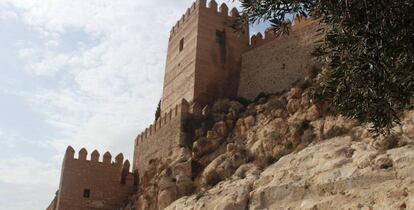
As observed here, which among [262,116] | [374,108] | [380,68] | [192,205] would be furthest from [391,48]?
[262,116]

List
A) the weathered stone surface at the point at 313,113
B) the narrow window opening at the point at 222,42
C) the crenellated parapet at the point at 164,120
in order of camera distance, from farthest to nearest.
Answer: the narrow window opening at the point at 222,42 < the crenellated parapet at the point at 164,120 < the weathered stone surface at the point at 313,113

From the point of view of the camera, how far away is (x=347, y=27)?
24.8ft

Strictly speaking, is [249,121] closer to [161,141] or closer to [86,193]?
[161,141]

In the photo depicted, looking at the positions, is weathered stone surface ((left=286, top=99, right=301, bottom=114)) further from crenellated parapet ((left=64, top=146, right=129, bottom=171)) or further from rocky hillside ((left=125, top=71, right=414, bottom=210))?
crenellated parapet ((left=64, top=146, right=129, bottom=171))

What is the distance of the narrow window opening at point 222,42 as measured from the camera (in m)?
24.6

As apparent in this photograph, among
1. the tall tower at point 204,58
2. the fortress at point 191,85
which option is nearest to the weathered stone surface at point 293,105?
the fortress at point 191,85

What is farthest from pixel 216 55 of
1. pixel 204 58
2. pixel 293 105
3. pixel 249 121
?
pixel 293 105

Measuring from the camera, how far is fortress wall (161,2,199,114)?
24.0 m

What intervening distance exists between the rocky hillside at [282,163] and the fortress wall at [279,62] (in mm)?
789

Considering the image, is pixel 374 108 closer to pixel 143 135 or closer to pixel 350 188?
pixel 350 188

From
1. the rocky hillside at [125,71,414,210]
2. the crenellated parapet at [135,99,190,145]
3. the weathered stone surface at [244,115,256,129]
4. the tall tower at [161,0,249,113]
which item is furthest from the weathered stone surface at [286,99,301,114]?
the tall tower at [161,0,249,113]

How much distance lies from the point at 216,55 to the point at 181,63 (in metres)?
1.80

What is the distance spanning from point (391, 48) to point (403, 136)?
630cm

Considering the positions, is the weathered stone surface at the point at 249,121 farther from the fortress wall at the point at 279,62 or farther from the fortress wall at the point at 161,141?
the fortress wall at the point at 161,141
